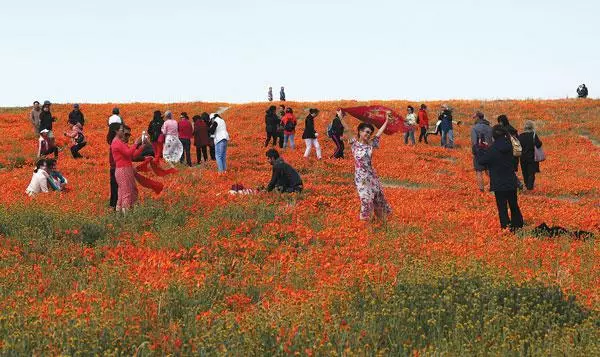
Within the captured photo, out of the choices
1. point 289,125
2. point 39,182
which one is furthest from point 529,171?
point 39,182

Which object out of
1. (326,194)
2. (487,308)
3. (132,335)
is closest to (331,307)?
(487,308)

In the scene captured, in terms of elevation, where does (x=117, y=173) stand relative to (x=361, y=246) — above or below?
above

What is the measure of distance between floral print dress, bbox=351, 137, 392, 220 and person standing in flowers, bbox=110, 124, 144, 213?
→ 4583mm

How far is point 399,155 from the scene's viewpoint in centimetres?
3216

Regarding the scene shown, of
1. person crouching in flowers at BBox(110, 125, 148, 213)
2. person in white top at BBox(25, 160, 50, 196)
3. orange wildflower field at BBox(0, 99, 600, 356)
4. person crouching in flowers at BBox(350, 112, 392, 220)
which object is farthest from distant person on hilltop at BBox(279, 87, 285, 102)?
person crouching in flowers at BBox(350, 112, 392, 220)

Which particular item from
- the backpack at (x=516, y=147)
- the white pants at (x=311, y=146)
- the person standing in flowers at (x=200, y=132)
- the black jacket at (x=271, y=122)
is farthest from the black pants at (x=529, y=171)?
the black jacket at (x=271, y=122)

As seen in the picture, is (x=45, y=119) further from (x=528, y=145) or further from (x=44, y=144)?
(x=528, y=145)

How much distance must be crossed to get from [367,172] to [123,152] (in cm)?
519

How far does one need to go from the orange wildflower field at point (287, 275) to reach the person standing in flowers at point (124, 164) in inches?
20.8

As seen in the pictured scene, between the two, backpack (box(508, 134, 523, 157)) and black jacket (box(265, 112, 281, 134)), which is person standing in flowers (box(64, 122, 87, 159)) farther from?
backpack (box(508, 134, 523, 157))

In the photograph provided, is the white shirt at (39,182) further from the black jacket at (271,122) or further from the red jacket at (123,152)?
the black jacket at (271,122)

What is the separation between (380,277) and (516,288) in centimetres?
168

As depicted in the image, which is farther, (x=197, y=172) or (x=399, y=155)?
(x=399, y=155)

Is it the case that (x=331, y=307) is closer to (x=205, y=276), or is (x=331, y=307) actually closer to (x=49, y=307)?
(x=205, y=276)
